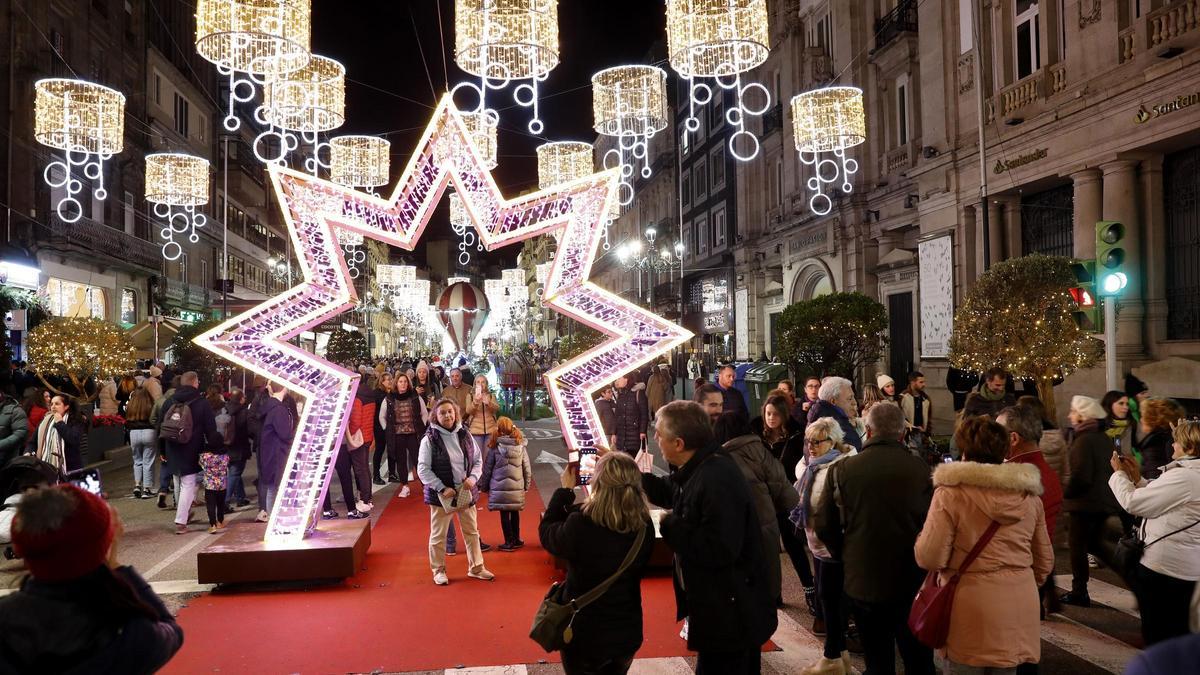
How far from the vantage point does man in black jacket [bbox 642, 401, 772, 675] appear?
3604 mm

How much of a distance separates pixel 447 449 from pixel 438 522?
686 millimetres

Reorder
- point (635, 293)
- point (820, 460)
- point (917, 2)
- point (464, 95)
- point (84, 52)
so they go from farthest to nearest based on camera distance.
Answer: point (635, 293) < point (84, 52) < point (464, 95) < point (917, 2) < point (820, 460)

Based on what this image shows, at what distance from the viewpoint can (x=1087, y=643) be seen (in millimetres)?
5723

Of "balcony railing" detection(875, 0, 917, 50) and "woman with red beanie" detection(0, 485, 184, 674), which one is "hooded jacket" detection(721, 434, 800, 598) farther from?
"balcony railing" detection(875, 0, 917, 50)

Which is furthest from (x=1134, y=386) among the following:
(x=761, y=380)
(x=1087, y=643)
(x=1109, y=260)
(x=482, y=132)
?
(x=761, y=380)

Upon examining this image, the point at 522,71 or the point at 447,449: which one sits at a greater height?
the point at 522,71

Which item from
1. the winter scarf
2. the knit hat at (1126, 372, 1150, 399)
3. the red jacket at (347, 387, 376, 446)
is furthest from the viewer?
the red jacket at (347, 387, 376, 446)

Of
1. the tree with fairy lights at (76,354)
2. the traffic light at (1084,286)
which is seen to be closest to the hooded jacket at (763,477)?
the traffic light at (1084,286)

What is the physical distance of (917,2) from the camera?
68.3 ft

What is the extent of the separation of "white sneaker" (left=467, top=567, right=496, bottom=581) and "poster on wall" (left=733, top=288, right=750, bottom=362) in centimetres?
2664

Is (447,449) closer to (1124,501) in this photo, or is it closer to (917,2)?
(1124,501)

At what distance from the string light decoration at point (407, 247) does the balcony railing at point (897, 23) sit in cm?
1774

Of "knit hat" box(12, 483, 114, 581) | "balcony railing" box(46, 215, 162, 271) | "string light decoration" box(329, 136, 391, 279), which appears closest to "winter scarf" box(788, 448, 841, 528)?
"knit hat" box(12, 483, 114, 581)

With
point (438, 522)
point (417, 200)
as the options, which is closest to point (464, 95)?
point (417, 200)
